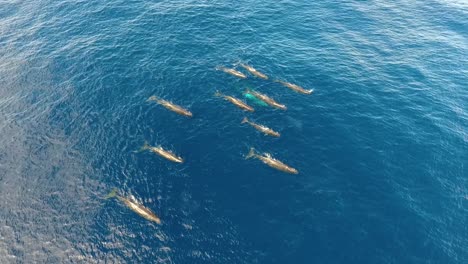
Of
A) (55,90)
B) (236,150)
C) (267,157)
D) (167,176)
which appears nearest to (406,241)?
(267,157)

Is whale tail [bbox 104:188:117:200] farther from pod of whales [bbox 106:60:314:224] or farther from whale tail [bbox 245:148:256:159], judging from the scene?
whale tail [bbox 245:148:256:159]

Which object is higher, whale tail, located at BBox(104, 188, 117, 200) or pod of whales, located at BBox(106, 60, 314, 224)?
pod of whales, located at BBox(106, 60, 314, 224)

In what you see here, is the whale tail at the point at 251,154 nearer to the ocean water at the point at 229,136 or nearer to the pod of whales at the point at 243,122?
the pod of whales at the point at 243,122

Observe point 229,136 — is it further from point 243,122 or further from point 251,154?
point 251,154

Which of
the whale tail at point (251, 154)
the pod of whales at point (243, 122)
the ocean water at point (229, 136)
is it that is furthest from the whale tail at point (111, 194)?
the whale tail at point (251, 154)

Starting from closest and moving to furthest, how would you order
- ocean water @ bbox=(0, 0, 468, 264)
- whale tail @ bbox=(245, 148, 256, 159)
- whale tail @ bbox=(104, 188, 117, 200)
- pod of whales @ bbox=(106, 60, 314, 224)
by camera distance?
1. ocean water @ bbox=(0, 0, 468, 264)
2. pod of whales @ bbox=(106, 60, 314, 224)
3. whale tail @ bbox=(104, 188, 117, 200)
4. whale tail @ bbox=(245, 148, 256, 159)

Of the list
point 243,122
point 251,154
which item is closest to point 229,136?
point 243,122

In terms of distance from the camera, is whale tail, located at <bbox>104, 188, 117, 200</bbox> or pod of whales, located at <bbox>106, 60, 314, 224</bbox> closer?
pod of whales, located at <bbox>106, 60, 314, 224</bbox>

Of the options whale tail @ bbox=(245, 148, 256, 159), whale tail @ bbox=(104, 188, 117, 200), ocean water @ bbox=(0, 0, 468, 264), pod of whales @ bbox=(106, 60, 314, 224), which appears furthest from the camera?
whale tail @ bbox=(245, 148, 256, 159)

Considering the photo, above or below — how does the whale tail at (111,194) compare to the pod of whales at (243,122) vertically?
below

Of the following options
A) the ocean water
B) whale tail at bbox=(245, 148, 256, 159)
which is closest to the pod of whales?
whale tail at bbox=(245, 148, 256, 159)
